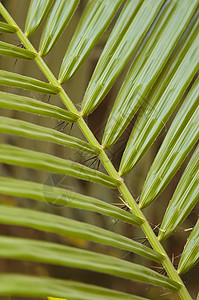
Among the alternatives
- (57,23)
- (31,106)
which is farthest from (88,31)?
(31,106)

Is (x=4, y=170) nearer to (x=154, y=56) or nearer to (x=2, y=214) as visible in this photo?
(x=154, y=56)

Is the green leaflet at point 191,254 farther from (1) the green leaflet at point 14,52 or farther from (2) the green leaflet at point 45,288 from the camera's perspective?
(1) the green leaflet at point 14,52

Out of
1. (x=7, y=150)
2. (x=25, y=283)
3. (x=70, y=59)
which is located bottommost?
(x=25, y=283)

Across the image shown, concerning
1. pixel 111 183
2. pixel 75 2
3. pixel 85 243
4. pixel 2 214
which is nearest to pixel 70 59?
pixel 75 2

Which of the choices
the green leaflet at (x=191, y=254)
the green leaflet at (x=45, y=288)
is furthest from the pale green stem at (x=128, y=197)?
the green leaflet at (x=45, y=288)

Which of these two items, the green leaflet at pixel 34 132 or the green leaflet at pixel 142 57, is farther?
the green leaflet at pixel 142 57

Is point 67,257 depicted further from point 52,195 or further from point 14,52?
point 14,52
